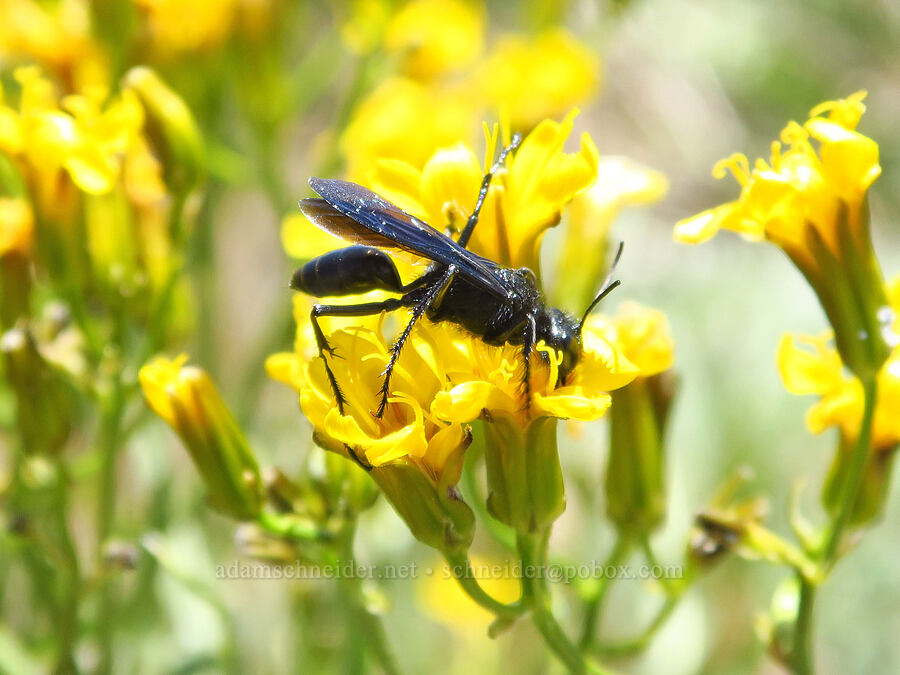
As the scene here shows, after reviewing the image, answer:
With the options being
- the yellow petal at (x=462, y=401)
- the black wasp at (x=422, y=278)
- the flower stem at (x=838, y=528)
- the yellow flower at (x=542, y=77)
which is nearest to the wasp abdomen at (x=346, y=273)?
the black wasp at (x=422, y=278)

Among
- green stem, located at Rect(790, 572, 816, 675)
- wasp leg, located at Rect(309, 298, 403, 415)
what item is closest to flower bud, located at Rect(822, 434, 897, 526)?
green stem, located at Rect(790, 572, 816, 675)

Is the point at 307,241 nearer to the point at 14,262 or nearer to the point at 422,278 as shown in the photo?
the point at 422,278

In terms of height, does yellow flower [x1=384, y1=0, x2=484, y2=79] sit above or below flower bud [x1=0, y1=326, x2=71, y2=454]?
above

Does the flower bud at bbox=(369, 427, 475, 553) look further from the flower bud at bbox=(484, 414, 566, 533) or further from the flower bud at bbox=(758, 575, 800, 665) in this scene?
the flower bud at bbox=(758, 575, 800, 665)

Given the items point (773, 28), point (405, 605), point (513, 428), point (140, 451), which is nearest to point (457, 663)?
point (405, 605)

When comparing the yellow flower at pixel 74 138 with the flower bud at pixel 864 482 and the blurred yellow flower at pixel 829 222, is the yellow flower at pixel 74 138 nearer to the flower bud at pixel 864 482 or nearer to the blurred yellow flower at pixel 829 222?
the blurred yellow flower at pixel 829 222

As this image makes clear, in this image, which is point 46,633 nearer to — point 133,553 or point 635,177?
point 133,553
